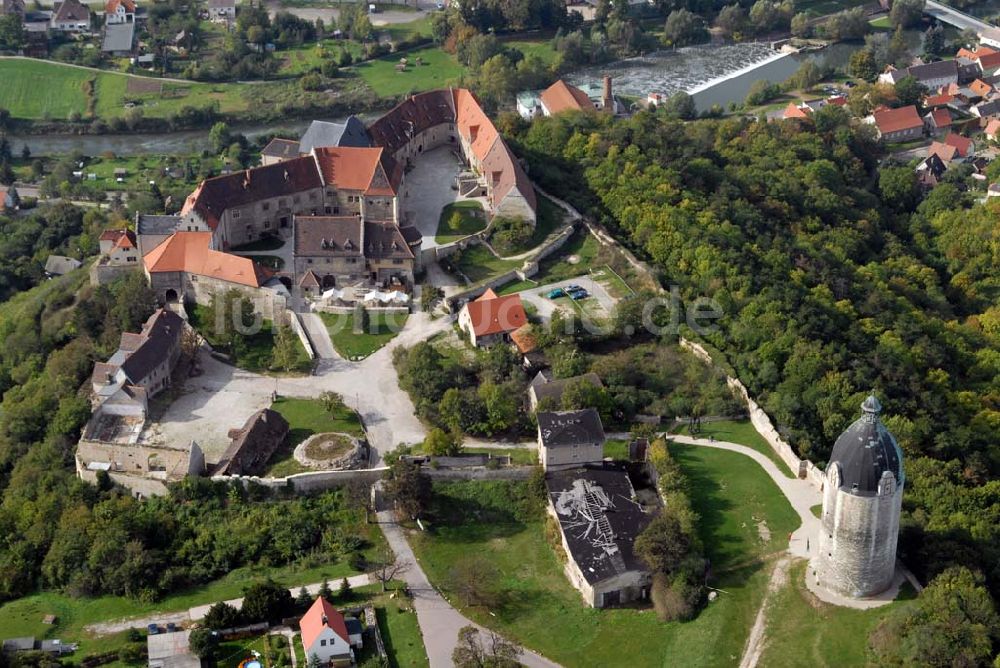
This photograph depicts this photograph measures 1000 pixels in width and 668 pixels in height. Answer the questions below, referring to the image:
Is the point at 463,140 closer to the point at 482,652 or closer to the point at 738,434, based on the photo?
the point at 738,434

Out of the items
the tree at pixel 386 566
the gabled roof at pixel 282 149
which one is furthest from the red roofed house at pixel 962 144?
the tree at pixel 386 566

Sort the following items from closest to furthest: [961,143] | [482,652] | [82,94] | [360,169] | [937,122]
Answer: [482,652] < [360,169] < [961,143] < [937,122] < [82,94]

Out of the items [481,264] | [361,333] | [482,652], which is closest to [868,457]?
[482,652]

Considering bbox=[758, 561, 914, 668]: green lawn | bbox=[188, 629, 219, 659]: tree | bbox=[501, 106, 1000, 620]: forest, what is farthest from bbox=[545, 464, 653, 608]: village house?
bbox=[188, 629, 219, 659]: tree

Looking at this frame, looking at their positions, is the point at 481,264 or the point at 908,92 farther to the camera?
the point at 908,92

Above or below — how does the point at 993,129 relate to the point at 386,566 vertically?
below

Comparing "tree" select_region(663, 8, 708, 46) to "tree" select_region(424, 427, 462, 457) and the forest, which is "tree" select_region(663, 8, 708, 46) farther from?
"tree" select_region(424, 427, 462, 457)
